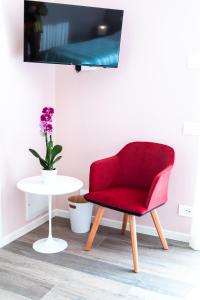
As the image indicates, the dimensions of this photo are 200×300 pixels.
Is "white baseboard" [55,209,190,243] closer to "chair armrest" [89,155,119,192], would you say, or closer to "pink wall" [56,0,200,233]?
"pink wall" [56,0,200,233]

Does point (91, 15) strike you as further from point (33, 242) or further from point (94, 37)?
point (33, 242)

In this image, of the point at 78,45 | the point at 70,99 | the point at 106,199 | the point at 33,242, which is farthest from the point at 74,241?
the point at 78,45

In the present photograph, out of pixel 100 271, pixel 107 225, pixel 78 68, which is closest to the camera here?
pixel 100 271

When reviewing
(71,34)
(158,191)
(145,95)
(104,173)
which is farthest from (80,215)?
(71,34)

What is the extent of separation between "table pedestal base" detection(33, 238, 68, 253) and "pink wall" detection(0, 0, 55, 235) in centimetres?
26

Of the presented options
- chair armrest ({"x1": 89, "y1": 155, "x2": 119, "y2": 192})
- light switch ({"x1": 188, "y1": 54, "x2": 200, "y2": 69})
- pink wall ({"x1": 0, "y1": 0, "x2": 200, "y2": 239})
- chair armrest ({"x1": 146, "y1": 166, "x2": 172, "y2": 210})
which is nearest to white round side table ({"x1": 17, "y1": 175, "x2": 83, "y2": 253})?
chair armrest ({"x1": 89, "y1": 155, "x2": 119, "y2": 192})

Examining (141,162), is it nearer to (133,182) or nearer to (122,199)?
(133,182)

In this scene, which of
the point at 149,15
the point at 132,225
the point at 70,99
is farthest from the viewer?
the point at 70,99

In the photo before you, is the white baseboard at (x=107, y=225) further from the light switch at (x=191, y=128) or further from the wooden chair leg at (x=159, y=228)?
the light switch at (x=191, y=128)

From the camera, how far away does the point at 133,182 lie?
277 centimetres

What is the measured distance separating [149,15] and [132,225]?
1625 mm

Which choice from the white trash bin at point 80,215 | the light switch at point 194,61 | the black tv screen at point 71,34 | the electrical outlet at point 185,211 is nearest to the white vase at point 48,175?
the white trash bin at point 80,215

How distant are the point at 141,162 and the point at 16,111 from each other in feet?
3.52

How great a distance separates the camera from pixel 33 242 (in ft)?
8.89
